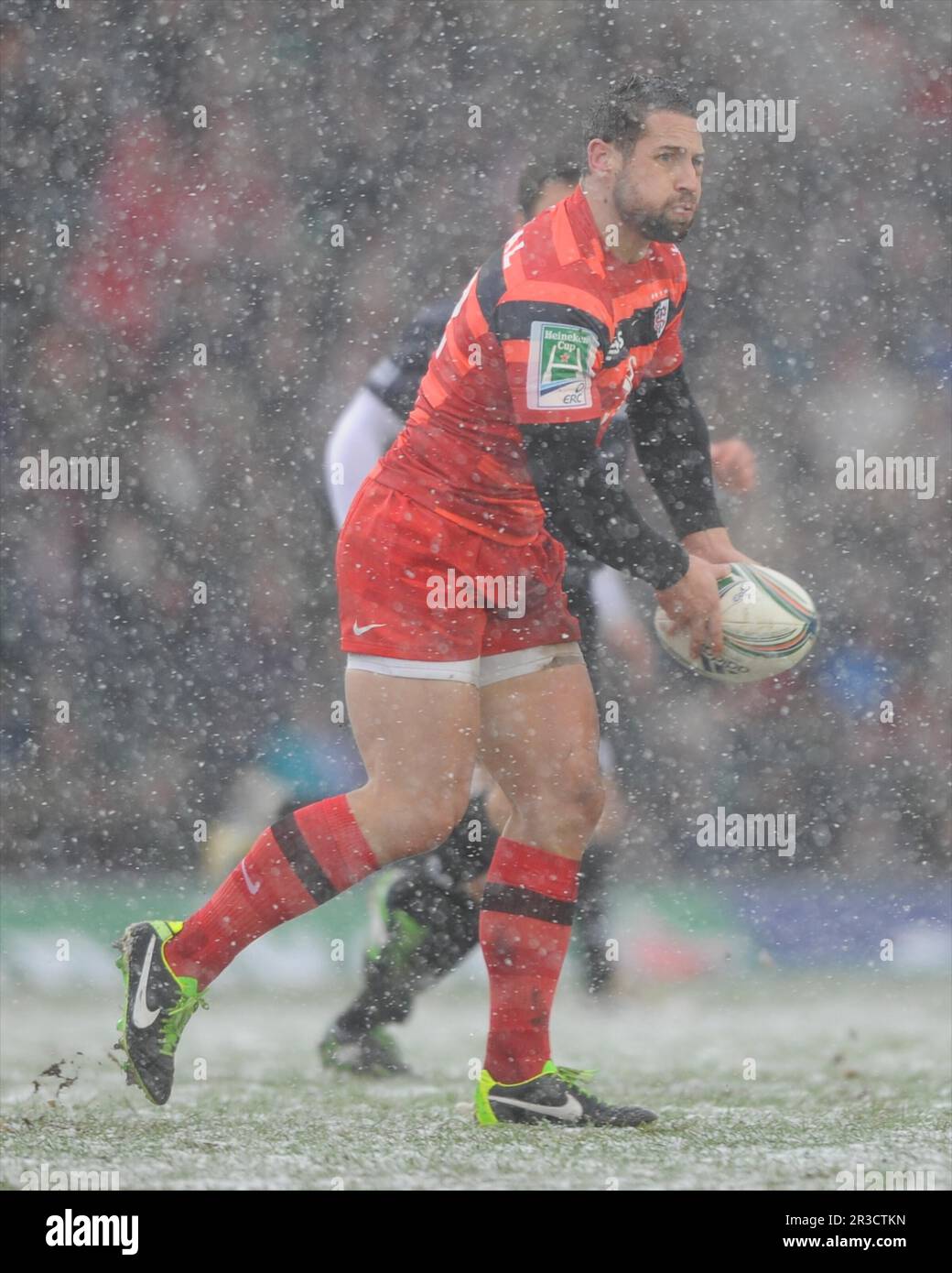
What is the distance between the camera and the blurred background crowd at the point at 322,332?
385 centimetres

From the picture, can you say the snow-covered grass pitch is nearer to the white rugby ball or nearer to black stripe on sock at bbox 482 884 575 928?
black stripe on sock at bbox 482 884 575 928

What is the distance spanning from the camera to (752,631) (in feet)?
10.0

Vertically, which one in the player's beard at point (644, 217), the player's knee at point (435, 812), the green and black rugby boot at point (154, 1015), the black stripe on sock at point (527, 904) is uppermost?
the player's beard at point (644, 217)

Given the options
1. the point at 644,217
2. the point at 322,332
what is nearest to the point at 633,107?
the point at 644,217

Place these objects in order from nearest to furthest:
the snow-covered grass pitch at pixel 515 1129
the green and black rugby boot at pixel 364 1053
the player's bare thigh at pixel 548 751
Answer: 1. the snow-covered grass pitch at pixel 515 1129
2. the player's bare thigh at pixel 548 751
3. the green and black rugby boot at pixel 364 1053

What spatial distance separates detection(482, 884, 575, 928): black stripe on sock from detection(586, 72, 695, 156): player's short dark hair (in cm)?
136

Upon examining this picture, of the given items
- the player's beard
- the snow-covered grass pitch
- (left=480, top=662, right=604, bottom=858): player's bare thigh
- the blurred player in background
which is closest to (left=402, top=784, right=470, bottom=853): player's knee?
(left=480, top=662, right=604, bottom=858): player's bare thigh

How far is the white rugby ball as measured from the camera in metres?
3.06

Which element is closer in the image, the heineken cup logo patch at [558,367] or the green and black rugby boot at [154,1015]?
the heineken cup logo patch at [558,367]

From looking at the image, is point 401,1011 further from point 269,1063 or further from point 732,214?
point 732,214

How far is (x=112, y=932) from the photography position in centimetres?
381

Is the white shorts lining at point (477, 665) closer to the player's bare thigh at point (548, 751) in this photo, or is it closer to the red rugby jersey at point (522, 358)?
the player's bare thigh at point (548, 751)

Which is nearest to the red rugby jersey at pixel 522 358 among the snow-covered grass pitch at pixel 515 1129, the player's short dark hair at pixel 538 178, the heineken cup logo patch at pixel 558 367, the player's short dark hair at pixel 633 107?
the heineken cup logo patch at pixel 558 367

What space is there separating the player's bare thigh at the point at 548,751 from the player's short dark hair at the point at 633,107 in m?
0.98
